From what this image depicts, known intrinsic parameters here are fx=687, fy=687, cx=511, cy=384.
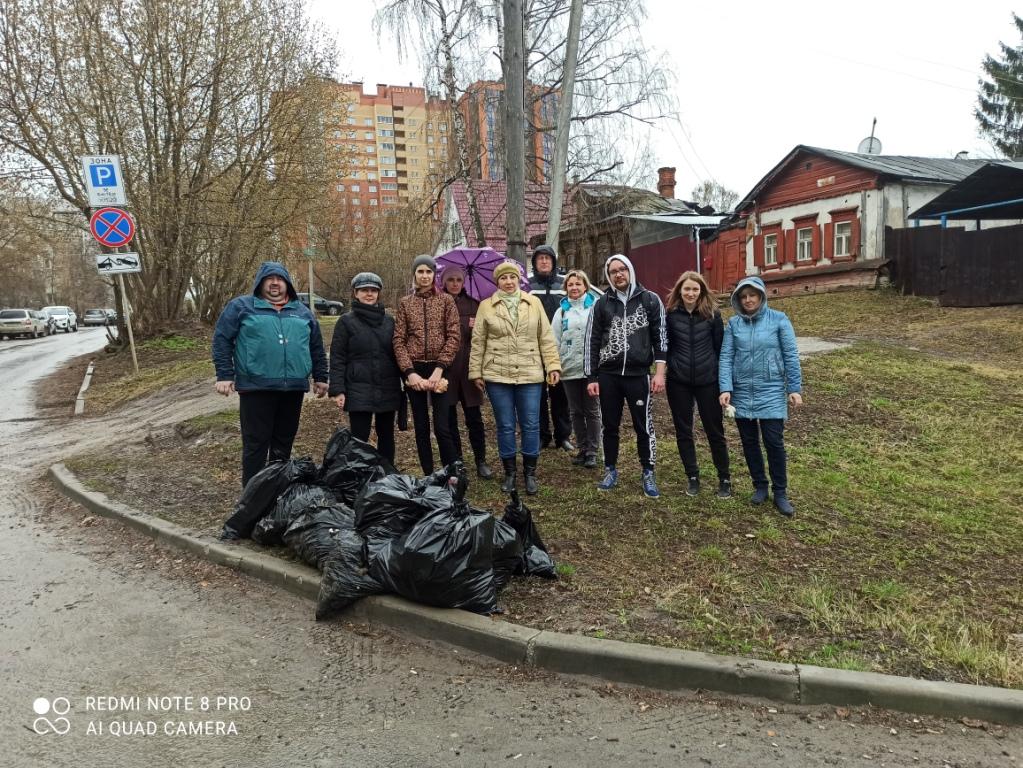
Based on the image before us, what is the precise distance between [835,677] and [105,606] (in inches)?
149

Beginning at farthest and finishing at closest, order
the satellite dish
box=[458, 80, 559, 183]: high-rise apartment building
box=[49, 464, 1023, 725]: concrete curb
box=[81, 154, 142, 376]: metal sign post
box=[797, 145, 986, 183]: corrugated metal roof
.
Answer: the satellite dish, box=[797, 145, 986, 183]: corrugated metal roof, box=[81, 154, 142, 376]: metal sign post, box=[458, 80, 559, 183]: high-rise apartment building, box=[49, 464, 1023, 725]: concrete curb

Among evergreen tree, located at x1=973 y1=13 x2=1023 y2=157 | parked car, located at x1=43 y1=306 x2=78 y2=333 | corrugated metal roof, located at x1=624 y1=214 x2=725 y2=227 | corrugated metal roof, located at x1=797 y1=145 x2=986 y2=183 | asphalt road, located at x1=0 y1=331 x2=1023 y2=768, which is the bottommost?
asphalt road, located at x1=0 y1=331 x2=1023 y2=768

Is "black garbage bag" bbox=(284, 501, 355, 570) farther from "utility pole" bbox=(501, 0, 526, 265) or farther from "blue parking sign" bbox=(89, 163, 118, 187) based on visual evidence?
"blue parking sign" bbox=(89, 163, 118, 187)

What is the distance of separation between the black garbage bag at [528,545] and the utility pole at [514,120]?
4048 mm

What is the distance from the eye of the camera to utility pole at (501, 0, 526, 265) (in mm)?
7258

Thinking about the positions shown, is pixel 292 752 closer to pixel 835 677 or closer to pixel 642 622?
pixel 642 622

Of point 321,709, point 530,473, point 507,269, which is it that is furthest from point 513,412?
point 321,709

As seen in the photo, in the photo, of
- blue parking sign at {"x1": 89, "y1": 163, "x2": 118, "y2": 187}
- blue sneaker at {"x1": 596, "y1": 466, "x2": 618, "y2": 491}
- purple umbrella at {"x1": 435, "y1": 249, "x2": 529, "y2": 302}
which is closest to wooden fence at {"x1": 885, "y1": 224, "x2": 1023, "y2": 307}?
purple umbrella at {"x1": 435, "y1": 249, "x2": 529, "y2": 302}

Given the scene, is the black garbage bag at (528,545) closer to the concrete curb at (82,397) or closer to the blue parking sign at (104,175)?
the concrete curb at (82,397)

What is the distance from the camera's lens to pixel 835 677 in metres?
2.83

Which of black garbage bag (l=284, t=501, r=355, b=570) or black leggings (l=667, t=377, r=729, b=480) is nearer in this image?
black garbage bag (l=284, t=501, r=355, b=570)

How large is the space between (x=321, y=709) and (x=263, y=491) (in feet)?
6.59

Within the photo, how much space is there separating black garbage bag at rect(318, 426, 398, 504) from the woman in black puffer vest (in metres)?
2.21

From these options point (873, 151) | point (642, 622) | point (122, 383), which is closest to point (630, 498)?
point (642, 622)
